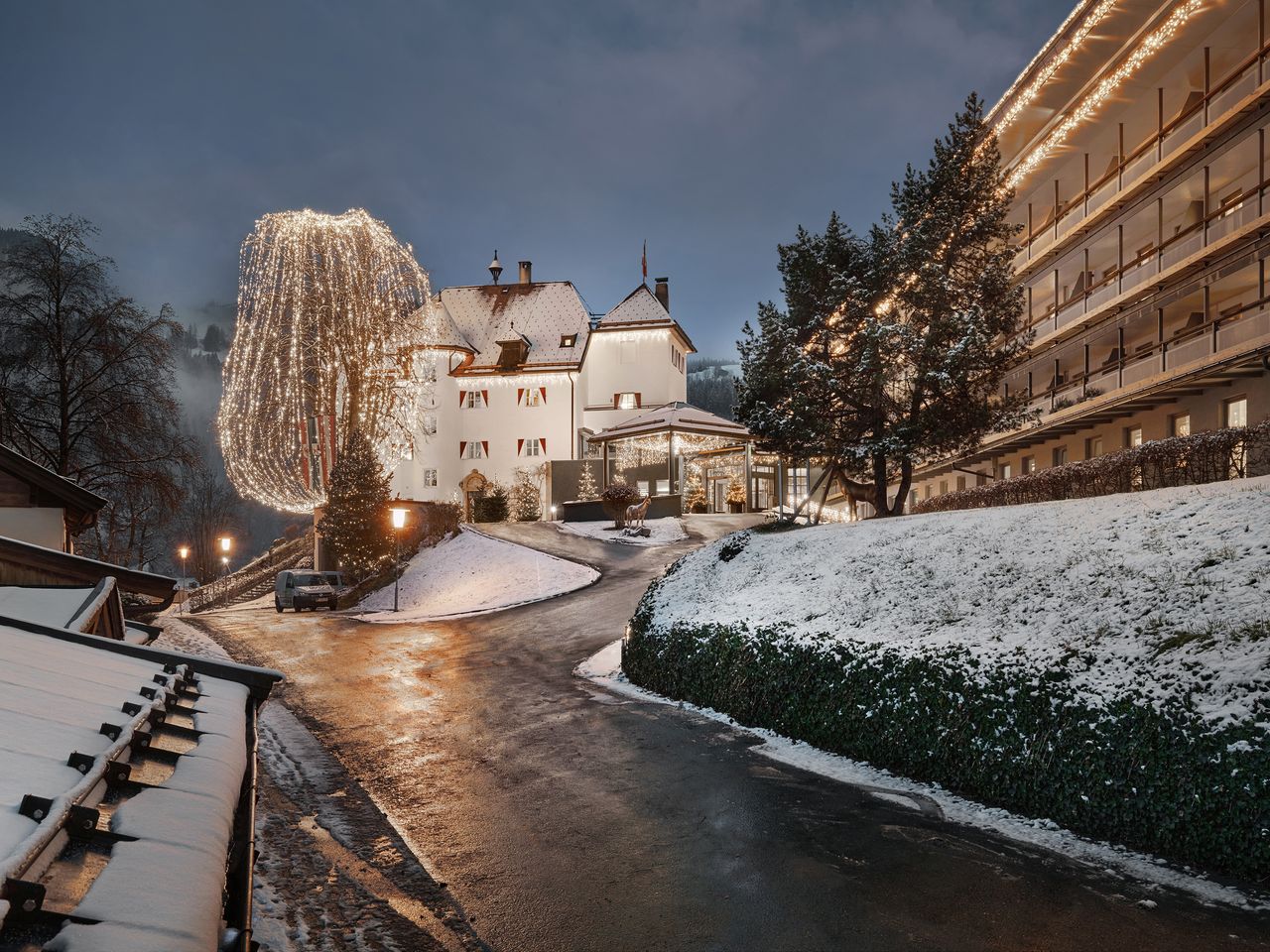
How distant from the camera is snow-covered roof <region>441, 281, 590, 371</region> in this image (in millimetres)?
53031

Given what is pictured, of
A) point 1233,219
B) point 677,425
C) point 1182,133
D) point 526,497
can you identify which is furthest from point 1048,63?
point 526,497

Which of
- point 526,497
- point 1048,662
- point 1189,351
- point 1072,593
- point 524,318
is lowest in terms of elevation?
point 1048,662

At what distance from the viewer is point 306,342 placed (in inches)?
1449

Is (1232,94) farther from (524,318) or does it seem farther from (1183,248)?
(524,318)

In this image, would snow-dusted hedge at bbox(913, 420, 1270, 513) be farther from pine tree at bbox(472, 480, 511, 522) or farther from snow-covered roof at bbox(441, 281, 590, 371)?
snow-covered roof at bbox(441, 281, 590, 371)

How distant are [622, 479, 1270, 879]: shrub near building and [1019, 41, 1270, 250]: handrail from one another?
56.2 ft

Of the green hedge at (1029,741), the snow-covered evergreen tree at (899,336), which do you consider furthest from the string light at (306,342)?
the green hedge at (1029,741)

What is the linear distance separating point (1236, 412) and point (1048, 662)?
734 inches

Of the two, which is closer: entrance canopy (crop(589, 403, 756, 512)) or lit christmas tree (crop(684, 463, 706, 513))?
entrance canopy (crop(589, 403, 756, 512))

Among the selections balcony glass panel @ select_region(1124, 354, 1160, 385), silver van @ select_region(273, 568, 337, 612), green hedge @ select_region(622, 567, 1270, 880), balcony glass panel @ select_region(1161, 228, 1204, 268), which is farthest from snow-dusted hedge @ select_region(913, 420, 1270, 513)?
silver van @ select_region(273, 568, 337, 612)

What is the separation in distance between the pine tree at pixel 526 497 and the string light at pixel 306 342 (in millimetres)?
7981

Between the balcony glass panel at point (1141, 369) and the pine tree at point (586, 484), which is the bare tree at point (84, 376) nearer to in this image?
the pine tree at point (586, 484)

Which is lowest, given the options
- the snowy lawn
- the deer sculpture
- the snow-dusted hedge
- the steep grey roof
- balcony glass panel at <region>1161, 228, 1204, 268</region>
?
the snowy lawn

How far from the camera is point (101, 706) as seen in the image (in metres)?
3.77
